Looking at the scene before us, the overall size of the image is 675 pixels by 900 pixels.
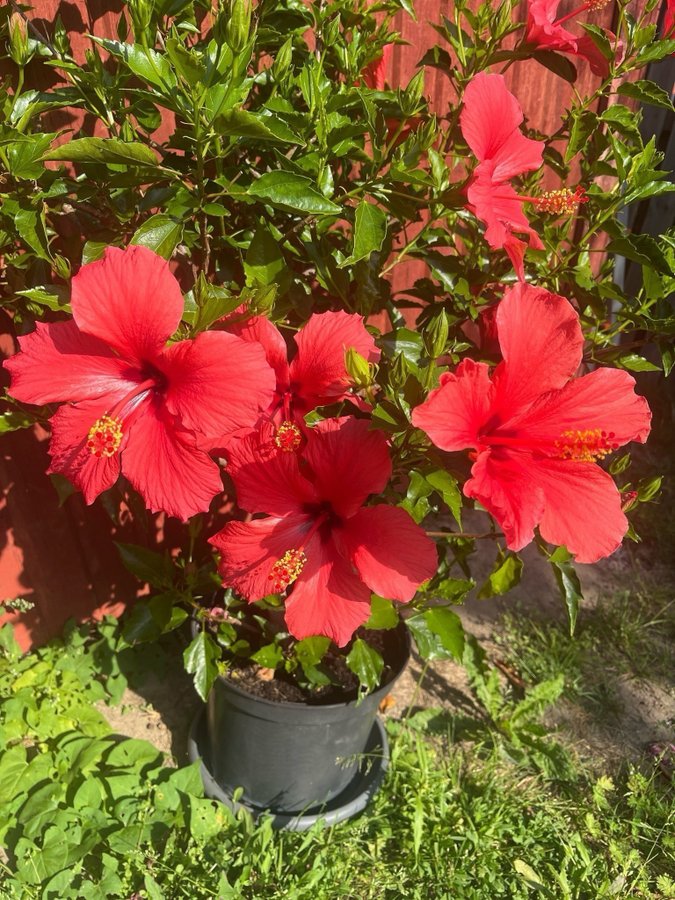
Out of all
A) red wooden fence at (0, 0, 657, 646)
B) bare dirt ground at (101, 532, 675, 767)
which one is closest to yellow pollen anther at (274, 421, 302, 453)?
red wooden fence at (0, 0, 657, 646)

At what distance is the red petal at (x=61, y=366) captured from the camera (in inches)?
47.9

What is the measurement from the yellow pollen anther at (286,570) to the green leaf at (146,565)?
766 mm

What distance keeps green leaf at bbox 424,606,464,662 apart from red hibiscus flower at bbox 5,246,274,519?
0.94 metres

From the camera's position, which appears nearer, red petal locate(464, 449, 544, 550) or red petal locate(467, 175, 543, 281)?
red petal locate(464, 449, 544, 550)

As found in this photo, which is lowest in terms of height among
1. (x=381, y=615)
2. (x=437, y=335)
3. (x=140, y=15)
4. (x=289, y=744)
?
(x=289, y=744)

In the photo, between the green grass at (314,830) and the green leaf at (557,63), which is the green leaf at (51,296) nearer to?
the green leaf at (557,63)

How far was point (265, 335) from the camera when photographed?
128 centimetres

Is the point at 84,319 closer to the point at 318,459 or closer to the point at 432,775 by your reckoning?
the point at 318,459

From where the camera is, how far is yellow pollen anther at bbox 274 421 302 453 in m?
1.30

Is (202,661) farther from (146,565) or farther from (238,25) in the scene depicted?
(238,25)

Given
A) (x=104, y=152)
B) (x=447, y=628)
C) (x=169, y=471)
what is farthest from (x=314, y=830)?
(x=104, y=152)

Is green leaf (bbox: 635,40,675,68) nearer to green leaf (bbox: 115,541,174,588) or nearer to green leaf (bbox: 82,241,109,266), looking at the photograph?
green leaf (bbox: 82,241,109,266)

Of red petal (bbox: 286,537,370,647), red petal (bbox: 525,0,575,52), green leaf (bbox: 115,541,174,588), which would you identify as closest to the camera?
red petal (bbox: 286,537,370,647)

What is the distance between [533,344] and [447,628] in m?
0.97
